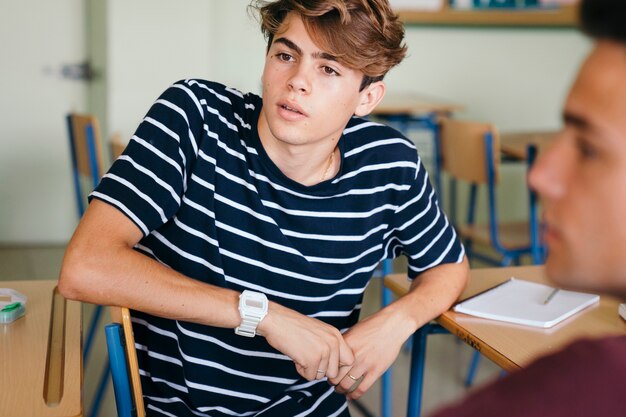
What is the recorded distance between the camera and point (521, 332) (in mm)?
1438

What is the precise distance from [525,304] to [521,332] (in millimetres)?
135

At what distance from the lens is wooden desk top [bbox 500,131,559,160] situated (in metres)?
3.38

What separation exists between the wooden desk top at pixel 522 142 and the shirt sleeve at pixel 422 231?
5.45 feet

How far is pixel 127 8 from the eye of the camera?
4.16 metres

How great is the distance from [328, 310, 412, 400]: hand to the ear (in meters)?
0.41

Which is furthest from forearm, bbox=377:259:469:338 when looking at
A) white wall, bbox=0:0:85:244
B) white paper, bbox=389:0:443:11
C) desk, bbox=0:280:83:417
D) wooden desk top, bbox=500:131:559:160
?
white paper, bbox=389:0:443:11

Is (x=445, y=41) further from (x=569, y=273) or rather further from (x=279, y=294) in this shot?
(x=569, y=273)

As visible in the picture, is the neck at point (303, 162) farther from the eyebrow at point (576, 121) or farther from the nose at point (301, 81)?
the eyebrow at point (576, 121)

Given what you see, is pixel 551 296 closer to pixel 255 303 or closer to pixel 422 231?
pixel 422 231

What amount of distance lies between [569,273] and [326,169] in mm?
1034

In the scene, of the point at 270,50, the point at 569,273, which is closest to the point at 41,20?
the point at 270,50

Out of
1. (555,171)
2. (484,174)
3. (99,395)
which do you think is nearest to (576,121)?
(555,171)

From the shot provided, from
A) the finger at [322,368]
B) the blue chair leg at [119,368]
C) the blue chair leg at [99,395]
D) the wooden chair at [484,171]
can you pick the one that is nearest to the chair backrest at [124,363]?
the blue chair leg at [119,368]

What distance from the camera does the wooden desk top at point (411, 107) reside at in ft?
13.3
